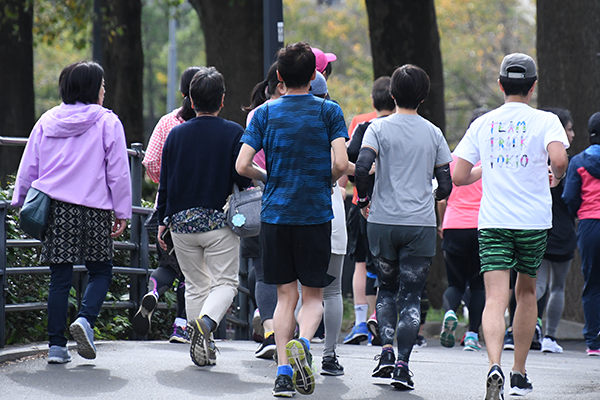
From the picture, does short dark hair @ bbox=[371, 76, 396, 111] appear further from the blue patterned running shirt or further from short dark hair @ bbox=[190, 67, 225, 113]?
the blue patterned running shirt

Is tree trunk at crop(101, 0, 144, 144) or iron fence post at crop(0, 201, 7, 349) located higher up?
tree trunk at crop(101, 0, 144, 144)

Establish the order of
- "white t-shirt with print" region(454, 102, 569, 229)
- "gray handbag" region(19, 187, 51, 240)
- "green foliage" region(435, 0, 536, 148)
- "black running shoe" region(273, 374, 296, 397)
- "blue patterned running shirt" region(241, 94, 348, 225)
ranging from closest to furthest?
"black running shoe" region(273, 374, 296, 397)
"blue patterned running shirt" region(241, 94, 348, 225)
"white t-shirt with print" region(454, 102, 569, 229)
"gray handbag" region(19, 187, 51, 240)
"green foliage" region(435, 0, 536, 148)

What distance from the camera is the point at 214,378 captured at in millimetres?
5359

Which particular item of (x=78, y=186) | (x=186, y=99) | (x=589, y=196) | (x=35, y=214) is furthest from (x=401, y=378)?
(x=589, y=196)

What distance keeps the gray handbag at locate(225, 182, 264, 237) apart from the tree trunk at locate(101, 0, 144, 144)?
8449 mm

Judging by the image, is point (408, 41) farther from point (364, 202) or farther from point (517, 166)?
point (517, 166)

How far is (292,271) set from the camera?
16.3 feet

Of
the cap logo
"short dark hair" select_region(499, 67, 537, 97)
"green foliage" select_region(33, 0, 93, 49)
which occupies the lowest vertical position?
"short dark hair" select_region(499, 67, 537, 97)

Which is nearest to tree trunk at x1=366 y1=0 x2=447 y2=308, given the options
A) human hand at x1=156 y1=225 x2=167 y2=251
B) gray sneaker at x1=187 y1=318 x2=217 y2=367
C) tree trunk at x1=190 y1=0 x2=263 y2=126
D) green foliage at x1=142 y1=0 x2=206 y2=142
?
tree trunk at x1=190 y1=0 x2=263 y2=126

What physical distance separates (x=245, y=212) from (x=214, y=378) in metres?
0.99

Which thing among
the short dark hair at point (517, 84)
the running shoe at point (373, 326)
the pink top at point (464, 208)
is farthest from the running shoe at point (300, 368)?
the pink top at point (464, 208)

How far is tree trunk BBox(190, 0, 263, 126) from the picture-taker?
1318cm

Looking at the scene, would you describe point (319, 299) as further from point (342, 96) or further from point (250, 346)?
point (342, 96)

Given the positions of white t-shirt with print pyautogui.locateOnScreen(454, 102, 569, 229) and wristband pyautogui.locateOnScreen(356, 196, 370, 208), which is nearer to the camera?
white t-shirt with print pyautogui.locateOnScreen(454, 102, 569, 229)
